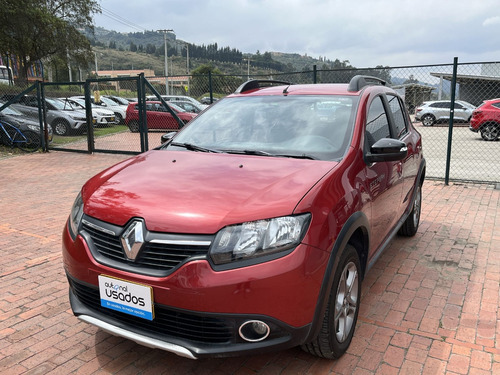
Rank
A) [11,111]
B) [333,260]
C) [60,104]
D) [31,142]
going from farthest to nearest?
[60,104] → [11,111] → [31,142] → [333,260]

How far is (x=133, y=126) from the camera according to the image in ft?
56.3

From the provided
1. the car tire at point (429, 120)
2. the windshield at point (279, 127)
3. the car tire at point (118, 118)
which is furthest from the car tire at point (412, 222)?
the car tire at point (429, 120)

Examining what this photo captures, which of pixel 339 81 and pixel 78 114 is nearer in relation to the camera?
pixel 339 81

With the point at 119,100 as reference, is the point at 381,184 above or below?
below

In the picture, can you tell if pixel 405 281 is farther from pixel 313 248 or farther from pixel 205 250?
pixel 205 250

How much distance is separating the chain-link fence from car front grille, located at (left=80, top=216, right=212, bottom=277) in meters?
4.12

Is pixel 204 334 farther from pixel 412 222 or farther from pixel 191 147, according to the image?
pixel 412 222

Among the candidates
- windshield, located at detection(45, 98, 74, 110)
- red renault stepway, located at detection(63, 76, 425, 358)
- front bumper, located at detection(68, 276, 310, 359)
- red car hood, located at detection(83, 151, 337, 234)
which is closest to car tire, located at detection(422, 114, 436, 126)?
windshield, located at detection(45, 98, 74, 110)

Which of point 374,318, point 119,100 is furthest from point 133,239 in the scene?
point 119,100

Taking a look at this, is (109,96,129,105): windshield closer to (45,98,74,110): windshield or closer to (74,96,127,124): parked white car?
(74,96,127,124): parked white car

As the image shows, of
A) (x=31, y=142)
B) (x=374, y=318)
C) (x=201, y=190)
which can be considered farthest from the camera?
(x=31, y=142)

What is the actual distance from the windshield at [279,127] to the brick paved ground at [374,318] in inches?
53.6

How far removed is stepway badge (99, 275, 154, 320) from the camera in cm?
216

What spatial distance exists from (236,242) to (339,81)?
7811 millimetres
